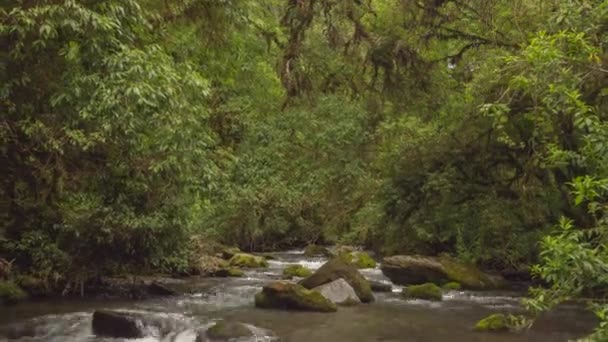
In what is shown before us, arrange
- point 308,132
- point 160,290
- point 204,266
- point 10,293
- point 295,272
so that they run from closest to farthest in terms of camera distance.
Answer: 1. point 10,293
2. point 160,290
3. point 204,266
4. point 295,272
5. point 308,132

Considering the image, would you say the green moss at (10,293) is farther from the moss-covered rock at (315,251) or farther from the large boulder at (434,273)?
the moss-covered rock at (315,251)

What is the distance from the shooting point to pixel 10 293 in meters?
14.5

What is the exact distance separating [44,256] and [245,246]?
1181cm

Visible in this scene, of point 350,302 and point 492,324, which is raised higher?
point 350,302

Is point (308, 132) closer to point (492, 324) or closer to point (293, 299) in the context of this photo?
point (293, 299)

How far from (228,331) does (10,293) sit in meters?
5.23

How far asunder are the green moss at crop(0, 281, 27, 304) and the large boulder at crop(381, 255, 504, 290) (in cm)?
821

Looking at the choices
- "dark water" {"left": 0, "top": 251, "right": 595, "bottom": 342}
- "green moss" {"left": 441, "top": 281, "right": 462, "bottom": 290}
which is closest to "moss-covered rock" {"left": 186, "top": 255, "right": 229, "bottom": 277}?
"dark water" {"left": 0, "top": 251, "right": 595, "bottom": 342}

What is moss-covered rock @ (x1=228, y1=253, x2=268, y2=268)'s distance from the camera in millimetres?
21292

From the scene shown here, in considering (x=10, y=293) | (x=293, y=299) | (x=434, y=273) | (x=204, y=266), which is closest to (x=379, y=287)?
(x=434, y=273)

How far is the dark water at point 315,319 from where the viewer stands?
12203 mm

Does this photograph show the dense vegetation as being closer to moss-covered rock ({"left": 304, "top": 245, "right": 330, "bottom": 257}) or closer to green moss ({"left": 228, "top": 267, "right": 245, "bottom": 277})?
moss-covered rock ({"left": 304, "top": 245, "right": 330, "bottom": 257})

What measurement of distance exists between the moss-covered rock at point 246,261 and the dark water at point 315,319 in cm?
454

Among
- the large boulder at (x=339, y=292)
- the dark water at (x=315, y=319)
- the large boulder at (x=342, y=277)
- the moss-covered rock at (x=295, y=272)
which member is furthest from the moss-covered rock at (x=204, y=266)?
the large boulder at (x=339, y=292)
